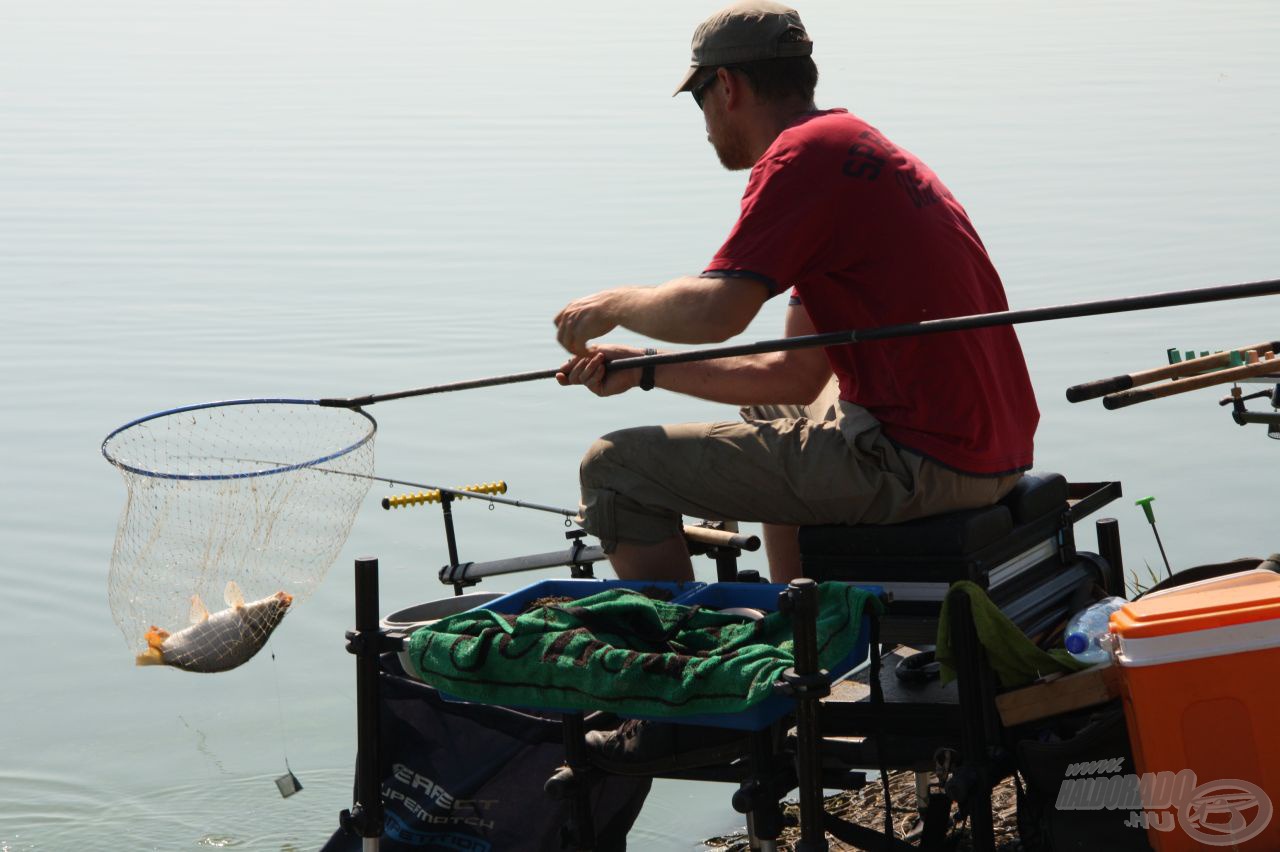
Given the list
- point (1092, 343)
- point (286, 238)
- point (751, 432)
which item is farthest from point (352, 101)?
point (751, 432)

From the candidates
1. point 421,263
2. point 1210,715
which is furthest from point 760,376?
point 421,263

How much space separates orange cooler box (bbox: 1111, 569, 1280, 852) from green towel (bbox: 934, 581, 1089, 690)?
7.9 inches

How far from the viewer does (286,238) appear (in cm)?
1434

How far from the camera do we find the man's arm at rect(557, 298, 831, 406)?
3270 millimetres

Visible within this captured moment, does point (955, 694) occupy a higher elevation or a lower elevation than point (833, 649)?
A: lower

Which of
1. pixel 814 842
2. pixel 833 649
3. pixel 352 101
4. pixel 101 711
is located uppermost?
pixel 352 101

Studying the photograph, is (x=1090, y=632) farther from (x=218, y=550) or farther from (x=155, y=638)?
(x=218, y=550)

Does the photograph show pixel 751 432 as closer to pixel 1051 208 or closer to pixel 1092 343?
pixel 1092 343

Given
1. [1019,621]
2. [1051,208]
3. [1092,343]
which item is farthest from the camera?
[1051,208]

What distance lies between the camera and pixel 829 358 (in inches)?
120

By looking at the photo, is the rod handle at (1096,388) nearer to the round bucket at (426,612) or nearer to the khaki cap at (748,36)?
the khaki cap at (748,36)

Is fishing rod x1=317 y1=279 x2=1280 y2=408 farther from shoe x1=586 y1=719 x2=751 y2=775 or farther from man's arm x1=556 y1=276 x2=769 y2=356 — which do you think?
shoe x1=586 y1=719 x2=751 y2=775

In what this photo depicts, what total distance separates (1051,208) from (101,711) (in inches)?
390

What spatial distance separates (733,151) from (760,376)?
0.45 m
